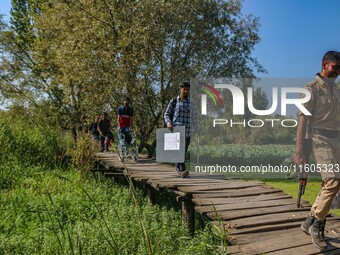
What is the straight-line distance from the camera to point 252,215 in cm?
462

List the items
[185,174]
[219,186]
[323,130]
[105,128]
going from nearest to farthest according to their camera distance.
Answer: [323,130] → [219,186] → [185,174] → [105,128]

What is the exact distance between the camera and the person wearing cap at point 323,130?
343 cm

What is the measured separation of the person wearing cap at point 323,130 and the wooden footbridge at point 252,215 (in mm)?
359

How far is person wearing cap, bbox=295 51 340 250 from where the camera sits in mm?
3434

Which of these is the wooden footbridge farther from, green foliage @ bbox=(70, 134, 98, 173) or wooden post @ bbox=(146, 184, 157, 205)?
green foliage @ bbox=(70, 134, 98, 173)

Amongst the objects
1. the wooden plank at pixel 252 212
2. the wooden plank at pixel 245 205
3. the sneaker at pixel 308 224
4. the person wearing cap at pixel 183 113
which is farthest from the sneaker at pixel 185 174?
the sneaker at pixel 308 224

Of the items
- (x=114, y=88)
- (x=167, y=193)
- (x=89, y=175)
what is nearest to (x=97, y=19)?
(x=114, y=88)

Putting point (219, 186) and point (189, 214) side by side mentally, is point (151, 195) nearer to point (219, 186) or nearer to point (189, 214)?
point (219, 186)

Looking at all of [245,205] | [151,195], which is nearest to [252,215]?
[245,205]

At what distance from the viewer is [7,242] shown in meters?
4.89

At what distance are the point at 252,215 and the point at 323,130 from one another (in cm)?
161

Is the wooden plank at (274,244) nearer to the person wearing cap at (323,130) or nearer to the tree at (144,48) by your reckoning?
the person wearing cap at (323,130)

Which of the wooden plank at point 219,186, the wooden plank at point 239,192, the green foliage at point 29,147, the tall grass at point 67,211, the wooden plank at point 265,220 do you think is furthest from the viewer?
the green foliage at point 29,147

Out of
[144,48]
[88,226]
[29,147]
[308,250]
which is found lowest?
[88,226]
